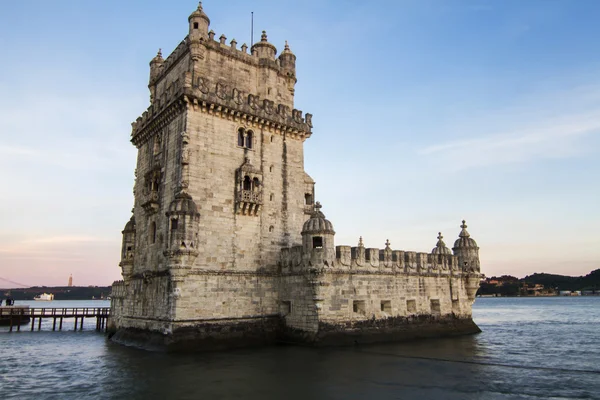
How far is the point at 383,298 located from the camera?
2930 centimetres

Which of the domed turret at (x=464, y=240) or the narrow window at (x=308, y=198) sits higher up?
the narrow window at (x=308, y=198)

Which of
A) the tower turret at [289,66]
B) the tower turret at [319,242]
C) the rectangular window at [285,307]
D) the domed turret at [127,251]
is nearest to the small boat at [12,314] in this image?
the domed turret at [127,251]

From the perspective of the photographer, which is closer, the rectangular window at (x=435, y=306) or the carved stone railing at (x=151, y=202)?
the carved stone railing at (x=151, y=202)

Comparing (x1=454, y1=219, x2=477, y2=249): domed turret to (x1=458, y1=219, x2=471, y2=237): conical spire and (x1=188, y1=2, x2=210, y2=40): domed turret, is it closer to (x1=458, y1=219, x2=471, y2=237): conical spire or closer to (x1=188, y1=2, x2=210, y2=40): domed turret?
(x1=458, y1=219, x2=471, y2=237): conical spire

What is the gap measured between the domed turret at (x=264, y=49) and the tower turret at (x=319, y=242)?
1284 centimetres

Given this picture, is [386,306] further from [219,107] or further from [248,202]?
[219,107]

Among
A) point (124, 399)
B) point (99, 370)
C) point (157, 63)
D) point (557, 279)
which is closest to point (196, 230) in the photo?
point (99, 370)

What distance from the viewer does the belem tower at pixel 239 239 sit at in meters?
25.1

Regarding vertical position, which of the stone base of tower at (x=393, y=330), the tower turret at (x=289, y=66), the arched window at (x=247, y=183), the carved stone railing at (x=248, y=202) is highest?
the tower turret at (x=289, y=66)

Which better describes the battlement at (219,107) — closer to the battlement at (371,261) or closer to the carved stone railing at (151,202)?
the carved stone railing at (151,202)

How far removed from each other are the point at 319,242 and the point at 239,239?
16.3 ft

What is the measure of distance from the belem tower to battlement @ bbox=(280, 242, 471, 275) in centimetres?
9

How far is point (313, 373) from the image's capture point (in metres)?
19.1

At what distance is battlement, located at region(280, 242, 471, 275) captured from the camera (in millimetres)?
26438
